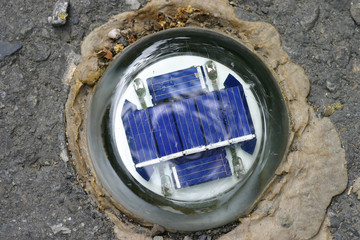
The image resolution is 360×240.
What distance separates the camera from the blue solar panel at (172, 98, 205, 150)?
6.19ft

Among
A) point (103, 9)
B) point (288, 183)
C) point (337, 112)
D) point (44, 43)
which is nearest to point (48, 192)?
point (44, 43)

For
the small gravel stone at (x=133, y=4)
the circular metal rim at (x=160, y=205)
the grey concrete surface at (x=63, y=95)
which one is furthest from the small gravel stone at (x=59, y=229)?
the small gravel stone at (x=133, y=4)

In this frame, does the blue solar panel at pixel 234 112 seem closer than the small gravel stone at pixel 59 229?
No

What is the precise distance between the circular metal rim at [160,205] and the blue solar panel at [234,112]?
17 cm

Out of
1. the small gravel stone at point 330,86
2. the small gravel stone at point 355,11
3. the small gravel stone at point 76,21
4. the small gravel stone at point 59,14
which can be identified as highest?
the small gravel stone at point 59,14

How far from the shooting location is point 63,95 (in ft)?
6.14

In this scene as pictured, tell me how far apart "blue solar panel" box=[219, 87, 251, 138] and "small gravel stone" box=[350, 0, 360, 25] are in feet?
2.19

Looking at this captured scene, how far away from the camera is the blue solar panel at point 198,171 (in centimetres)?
191

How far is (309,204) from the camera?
5.77 ft

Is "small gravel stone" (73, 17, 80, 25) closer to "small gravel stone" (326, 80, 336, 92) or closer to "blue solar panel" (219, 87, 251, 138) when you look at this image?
"blue solar panel" (219, 87, 251, 138)

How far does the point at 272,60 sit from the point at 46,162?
1225mm

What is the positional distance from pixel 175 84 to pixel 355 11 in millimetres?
961

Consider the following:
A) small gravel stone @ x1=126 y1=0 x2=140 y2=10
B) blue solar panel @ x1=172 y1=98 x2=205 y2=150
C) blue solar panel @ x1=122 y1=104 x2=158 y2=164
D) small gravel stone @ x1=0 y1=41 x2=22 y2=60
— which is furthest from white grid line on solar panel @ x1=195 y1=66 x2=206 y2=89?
small gravel stone @ x1=0 y1=41 x2=22 y2=60

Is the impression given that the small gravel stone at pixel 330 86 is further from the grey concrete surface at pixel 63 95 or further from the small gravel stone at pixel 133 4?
the small gravel stone at pixel 133 4
